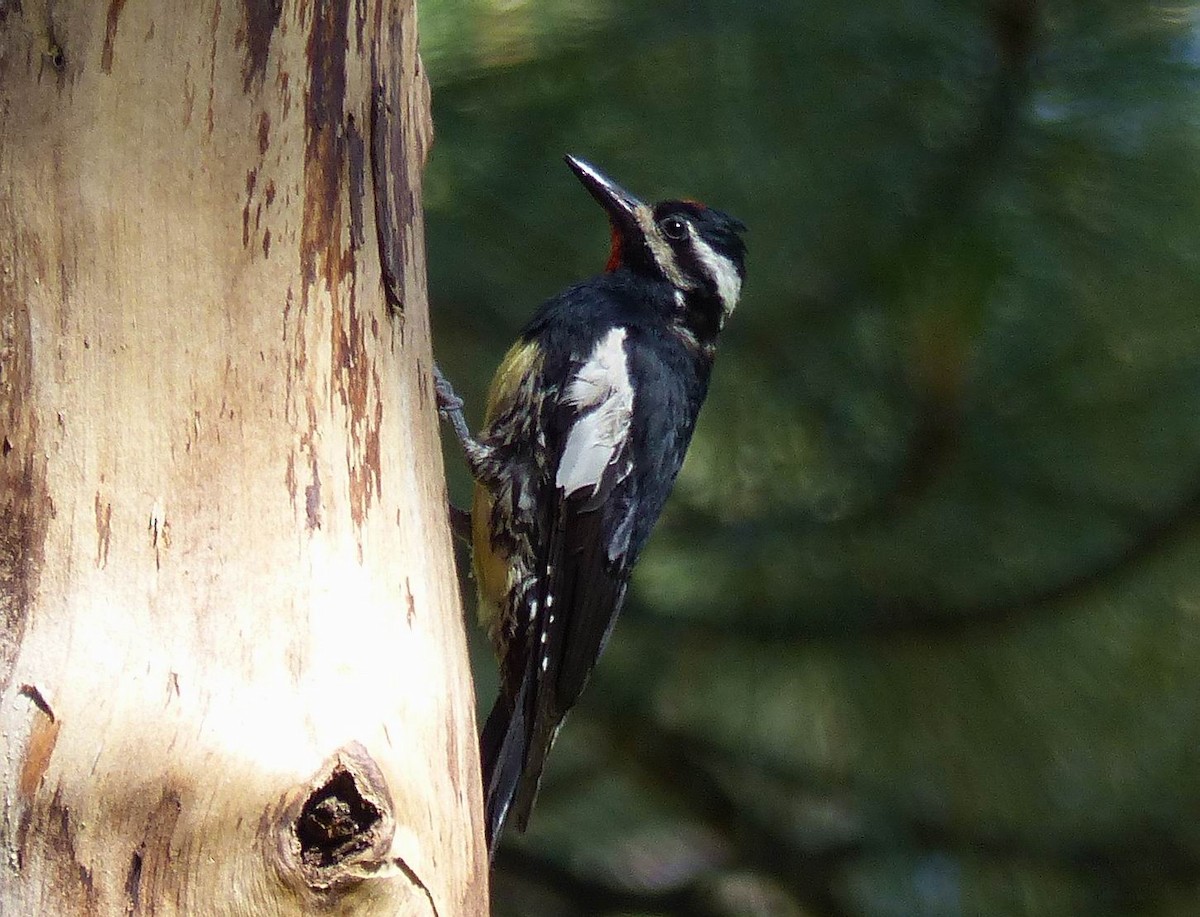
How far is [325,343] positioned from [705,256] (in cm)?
126

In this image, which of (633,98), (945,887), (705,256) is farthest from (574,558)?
(945,887)

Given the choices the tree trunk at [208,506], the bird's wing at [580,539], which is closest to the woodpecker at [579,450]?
the bird's wing at [580,539]

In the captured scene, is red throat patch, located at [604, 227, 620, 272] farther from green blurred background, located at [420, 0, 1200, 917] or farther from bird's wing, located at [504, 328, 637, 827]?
bird's wing, located at [504, 328, 637, 827]

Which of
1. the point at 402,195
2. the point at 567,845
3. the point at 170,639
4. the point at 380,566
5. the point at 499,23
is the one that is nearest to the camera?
the point at 170,639

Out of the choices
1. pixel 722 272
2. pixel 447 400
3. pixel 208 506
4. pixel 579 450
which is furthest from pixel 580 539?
pixel 208 506

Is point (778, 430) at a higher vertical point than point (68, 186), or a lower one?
lower

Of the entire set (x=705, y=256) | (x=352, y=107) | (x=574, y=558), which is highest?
(x=352, y=107)

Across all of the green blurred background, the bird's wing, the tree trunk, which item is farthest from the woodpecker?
the tree trunk

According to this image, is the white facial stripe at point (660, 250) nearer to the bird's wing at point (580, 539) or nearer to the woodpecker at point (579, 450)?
the woodpecker at point (579, 450)

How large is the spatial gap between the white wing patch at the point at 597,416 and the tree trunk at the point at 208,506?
96 cm

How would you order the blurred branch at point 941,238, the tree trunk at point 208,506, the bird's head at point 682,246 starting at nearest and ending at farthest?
the tree trunk at point 208,506 < the blurred branch at point 941,238 < the bird's head at point 682,246

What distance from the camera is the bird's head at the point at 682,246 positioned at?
2.58m

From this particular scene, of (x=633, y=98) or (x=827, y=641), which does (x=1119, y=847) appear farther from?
(x=633, y=98)

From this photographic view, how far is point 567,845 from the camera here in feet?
10.0
